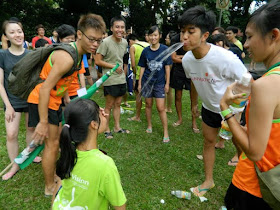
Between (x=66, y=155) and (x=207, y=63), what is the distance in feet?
5.93

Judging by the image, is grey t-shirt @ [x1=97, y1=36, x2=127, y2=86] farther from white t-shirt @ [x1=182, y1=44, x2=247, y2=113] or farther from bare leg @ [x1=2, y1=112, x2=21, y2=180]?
white t-shirt @ [x1=182, y1=44, x2=247, y2=113]

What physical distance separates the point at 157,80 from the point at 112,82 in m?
0.90

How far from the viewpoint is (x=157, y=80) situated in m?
4.43

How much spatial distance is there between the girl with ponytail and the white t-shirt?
1.49 metres

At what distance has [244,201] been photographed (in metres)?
1.64

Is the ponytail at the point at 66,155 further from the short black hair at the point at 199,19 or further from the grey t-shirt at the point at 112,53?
the grey t-shirt at the point at 112,53

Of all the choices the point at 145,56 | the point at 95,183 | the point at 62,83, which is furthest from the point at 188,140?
the point at 95,183

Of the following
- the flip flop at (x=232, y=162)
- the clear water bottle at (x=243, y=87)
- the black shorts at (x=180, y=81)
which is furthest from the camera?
the black shorts at (x=180, y=81)

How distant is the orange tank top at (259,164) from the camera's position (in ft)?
4.41

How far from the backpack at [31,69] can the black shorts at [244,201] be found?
191cm

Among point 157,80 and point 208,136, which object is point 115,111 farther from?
point 208,136

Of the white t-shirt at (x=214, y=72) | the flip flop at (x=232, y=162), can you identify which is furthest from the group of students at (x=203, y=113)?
the flip flop at (x=232, y=162)

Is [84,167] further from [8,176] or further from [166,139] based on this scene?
[166,139]

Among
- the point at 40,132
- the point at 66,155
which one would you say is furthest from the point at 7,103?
the point at 66,155
